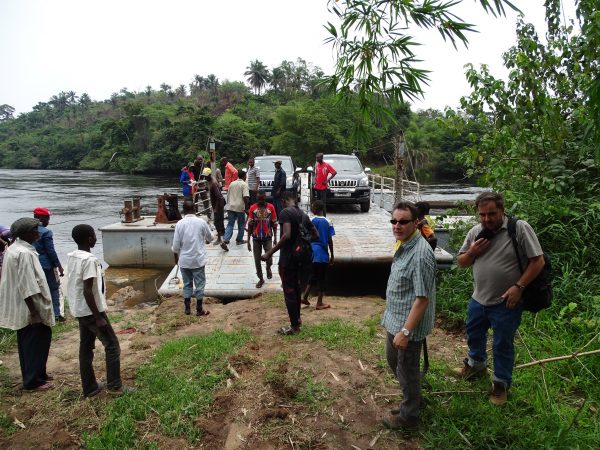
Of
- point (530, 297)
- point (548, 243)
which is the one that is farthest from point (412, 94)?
point (548, 243)

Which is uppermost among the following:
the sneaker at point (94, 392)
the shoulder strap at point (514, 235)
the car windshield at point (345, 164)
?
the car windshield at point (345, 164)

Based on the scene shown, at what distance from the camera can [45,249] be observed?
629 cm

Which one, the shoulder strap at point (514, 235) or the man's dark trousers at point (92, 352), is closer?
the shoulder strap at point (514, 235)

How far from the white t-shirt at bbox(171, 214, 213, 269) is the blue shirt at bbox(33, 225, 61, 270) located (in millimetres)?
1930

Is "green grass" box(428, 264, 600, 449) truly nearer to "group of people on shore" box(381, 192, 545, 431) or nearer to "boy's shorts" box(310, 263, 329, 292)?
"group of people on shore" box(381, 192, 545, 431)

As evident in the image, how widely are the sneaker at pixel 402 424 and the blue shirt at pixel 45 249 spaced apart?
5419 millimetres

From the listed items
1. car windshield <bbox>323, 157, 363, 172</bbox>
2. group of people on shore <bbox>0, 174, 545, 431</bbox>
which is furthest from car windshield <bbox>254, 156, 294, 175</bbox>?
group of people on shore <bbox>0, 174, 545, 431</bbox>

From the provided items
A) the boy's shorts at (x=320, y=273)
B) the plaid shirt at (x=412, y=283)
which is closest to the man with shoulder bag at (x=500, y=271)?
the plaid shirt at (x=412, y=283)

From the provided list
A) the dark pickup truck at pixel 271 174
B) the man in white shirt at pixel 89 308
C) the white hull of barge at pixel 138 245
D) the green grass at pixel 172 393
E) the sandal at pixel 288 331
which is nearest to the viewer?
the green grass at pixel 172 393

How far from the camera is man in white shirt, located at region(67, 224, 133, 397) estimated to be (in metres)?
3.69

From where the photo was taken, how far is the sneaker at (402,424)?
3174 mm

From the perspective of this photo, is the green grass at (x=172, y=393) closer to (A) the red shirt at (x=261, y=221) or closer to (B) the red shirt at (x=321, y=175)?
(A) the red shirt at (x=261, y=221)

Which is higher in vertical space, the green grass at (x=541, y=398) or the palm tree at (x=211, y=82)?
the palm tree at (x=211, y=82)

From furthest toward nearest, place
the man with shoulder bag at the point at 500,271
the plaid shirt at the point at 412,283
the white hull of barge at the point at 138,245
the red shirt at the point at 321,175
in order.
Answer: the white hull of barge at the point at 138,245 < the red shirt at the point at 321,175 < the man with shoulder bag at the point at 500,271 < the plaid shirt at the point at 412,283
